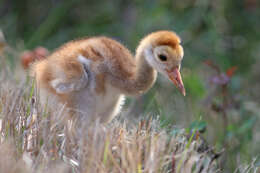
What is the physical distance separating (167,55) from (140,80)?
204 millimetres

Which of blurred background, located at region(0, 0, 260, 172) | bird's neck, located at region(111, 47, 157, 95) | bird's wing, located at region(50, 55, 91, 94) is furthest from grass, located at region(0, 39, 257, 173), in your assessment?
blurred background, located at region(0, 0, 260, 172)

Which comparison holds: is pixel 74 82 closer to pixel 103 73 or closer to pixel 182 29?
pixel 103 73

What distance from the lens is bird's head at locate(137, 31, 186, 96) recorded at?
233 centimetres

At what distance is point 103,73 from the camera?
2.40 meters

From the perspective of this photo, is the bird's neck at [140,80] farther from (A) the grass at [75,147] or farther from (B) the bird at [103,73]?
(A) the grass at [75,147]

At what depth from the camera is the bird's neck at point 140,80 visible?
242 centimetres

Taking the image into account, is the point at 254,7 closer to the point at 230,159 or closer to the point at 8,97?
the point at 230,159

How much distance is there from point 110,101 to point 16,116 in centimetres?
73

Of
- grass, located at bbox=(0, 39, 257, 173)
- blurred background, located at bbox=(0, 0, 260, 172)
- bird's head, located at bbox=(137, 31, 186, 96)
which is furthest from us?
blurred background, located at bbox=(0, 0, 260, 172)

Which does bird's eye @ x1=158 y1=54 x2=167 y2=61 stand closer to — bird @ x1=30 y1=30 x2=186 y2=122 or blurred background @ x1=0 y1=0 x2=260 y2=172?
bird @ x1=30 y1=30 x2=186 y2=122

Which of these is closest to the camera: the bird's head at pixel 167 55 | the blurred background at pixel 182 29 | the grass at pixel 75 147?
the grass at pixel 75 147

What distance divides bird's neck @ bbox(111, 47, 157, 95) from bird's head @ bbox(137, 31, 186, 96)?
0.04 metres

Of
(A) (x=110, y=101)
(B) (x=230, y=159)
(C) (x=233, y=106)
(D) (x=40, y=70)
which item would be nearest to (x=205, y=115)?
(C) (x=233, y=106)

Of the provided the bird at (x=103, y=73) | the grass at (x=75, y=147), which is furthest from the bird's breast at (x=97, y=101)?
the grass at (x=75, y=147)
